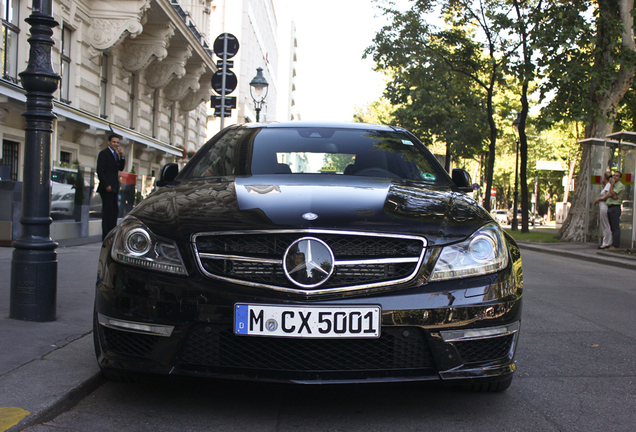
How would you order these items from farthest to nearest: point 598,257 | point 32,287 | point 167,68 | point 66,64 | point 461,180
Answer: point 167,68 → point 66,64 → point 598,257 → point 32,287 → point 461,180

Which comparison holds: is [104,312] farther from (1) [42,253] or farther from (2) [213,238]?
(1) [42,253]

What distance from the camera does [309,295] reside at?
2.94 meters

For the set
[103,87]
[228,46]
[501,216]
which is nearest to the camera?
[228,46]

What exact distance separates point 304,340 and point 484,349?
0.82 metres

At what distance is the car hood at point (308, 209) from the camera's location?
10.2ft

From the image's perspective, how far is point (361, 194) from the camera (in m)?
3.60

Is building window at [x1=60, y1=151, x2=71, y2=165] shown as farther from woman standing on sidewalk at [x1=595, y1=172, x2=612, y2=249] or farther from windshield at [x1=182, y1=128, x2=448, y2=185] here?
windshield at [x1=182, y1=128, x2=448, y2=185]

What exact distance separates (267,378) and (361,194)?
1.10 m

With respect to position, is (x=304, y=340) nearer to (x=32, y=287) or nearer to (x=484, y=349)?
(x=484, y=349)

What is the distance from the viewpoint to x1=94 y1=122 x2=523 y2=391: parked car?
2949mm

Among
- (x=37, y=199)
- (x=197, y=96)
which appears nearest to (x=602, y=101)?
(x=197, y=96)

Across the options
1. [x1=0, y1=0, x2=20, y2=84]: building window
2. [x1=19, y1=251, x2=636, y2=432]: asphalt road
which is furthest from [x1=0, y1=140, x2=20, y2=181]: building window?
[x1=19, y1=251, x2=636, y2=432]: asphalt road

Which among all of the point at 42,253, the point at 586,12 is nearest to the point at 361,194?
the point at 42,253

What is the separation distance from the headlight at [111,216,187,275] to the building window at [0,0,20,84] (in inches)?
470
